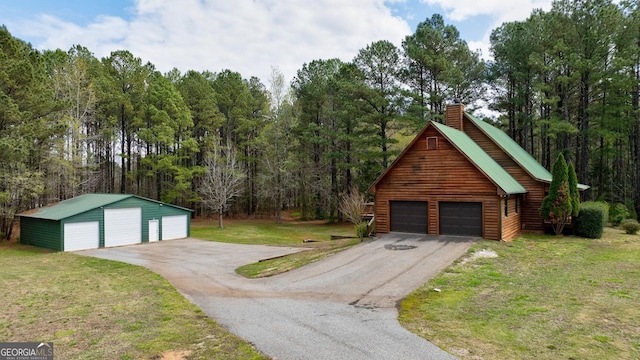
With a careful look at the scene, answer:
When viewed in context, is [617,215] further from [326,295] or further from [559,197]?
[326,295]

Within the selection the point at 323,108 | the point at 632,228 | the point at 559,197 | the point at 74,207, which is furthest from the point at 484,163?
the point at 74,207

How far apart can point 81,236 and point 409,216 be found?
19.5 meters

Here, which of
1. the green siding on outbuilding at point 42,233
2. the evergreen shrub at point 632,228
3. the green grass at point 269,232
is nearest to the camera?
the evergreen shrub at point 632,228

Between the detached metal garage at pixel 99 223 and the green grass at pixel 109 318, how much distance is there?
7.78m

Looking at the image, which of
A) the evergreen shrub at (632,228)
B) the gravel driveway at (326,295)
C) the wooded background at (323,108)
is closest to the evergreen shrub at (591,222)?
the evergreen shrub at (632,228)

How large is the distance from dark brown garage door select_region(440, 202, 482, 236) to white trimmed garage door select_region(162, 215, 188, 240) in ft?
63.7

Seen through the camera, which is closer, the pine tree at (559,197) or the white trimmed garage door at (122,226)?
the pine tree at (559,197)

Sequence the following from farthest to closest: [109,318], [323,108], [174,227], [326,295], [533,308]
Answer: [323,108], [174,227], [326,295], [109,318], [533,308]

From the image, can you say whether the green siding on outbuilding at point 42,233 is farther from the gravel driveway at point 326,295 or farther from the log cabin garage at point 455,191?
the log cabin garage at point 455,191

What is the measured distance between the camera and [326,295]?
9977mm

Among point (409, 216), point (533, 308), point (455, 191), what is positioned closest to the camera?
point (533, 308)

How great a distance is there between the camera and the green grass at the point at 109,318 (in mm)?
6520

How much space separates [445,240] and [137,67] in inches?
1415

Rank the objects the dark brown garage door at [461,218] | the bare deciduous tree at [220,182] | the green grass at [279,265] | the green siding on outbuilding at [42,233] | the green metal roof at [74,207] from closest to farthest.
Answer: the green grass at [279,265] < the dark brown garage door at [461,218] < the green siding on outbuilding at [42,233] < the green metal roof at [74,207] < the bare deciduous tree at [220,182]
